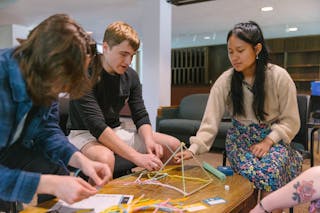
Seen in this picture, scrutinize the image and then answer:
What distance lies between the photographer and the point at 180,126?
13.3 ft

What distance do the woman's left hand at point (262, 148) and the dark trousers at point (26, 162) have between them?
92cm

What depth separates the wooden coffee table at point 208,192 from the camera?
3.36 feet

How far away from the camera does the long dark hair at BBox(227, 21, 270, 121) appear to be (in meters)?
1.54

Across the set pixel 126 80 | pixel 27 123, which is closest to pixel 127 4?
pixel 126 80

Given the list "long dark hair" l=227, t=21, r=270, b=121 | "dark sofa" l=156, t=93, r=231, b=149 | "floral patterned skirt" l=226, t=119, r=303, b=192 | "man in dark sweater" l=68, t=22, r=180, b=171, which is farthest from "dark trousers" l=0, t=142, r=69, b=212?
"dark sofa" l=156, t=93, r=231, b=149

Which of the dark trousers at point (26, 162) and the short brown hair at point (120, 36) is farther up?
the short brown hair at point (120, 36)

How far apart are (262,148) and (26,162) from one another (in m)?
1.09

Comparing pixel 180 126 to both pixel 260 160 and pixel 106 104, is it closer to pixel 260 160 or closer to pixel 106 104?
pixel 106 104

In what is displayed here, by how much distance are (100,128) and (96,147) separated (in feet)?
0.32

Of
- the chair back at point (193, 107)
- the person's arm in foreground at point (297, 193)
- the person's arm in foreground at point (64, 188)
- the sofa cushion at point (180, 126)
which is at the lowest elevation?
the sofa cushion at point (180, 126)

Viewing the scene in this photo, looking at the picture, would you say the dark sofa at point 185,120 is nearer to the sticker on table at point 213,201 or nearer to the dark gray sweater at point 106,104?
the dark gray sweater at point 106,104

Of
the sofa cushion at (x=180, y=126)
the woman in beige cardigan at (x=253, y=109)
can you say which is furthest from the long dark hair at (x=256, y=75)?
the sofa cushion at (x=180, y=126)

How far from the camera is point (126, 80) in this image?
1771 millimetres

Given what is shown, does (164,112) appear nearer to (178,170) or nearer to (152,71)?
(152,71)
